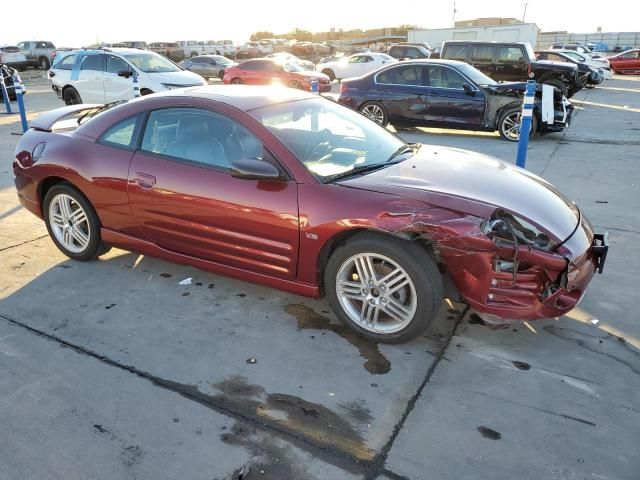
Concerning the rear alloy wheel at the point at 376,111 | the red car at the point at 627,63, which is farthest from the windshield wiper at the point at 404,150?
the red car at the point at 627,63

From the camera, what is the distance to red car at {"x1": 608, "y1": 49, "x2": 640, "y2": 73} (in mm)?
27719

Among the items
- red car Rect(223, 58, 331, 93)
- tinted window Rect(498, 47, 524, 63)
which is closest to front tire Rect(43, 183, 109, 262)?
tinted window Rect(498, 47, 524, 63)

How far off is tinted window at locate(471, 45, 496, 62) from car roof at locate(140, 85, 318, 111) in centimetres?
1266

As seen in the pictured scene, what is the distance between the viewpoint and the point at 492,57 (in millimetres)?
15234

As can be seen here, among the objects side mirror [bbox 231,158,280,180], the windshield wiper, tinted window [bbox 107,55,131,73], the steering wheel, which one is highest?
tinted window [bbox 107,55,131,73]

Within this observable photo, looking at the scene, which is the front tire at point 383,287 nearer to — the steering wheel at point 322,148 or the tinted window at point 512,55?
the steering wheel at point 322,148

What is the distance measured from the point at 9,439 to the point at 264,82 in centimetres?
1699

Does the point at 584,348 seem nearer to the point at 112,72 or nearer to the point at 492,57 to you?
the point at 112,72

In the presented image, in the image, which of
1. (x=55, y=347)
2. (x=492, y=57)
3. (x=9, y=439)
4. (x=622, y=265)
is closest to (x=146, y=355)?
(x=55, y=347)

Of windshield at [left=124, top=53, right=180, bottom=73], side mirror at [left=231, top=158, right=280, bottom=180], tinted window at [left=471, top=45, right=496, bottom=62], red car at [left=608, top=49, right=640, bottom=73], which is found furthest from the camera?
red car at [left=608, top=49, right=640, bottom=73]

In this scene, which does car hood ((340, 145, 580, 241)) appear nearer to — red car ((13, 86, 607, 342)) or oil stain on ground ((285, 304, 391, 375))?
red car ((13, 86, 607, 342))

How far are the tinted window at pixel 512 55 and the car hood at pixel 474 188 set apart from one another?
1269 centimetres

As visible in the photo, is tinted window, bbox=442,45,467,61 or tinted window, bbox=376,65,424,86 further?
tinted window, bbox=442,45,467,61

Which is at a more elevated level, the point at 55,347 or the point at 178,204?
the point at 178,204
